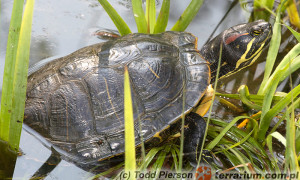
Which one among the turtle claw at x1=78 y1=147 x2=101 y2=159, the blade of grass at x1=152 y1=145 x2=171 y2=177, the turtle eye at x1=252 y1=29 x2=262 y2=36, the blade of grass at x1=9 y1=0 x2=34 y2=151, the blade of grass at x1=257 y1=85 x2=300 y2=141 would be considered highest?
the turtle eye at x1=252 y1=29 x2=262 y2=36

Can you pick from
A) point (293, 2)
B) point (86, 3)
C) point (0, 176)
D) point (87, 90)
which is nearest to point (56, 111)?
point (87, 90)

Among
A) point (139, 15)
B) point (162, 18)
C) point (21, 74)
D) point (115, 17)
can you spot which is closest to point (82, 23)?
point (115, 17)

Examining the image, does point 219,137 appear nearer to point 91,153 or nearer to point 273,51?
point 91,153

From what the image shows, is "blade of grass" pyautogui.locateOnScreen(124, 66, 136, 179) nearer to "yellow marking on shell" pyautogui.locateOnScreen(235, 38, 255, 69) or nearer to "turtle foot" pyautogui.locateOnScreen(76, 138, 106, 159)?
"turtle foot" pyautogui.locateOnScreen(76, 138, 106, 159)

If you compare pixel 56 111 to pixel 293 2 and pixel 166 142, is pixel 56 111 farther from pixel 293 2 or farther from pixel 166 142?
pixel 293 2

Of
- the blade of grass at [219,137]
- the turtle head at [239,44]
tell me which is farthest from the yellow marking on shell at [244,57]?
the blade of grass at [219,137]

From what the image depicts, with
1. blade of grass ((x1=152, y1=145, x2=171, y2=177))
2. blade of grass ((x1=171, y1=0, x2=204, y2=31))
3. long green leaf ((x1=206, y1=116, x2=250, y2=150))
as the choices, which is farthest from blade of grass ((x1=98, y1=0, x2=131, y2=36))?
long green leaf ((x1=206, y1=116, x2=250, y2=150))
